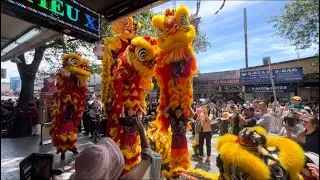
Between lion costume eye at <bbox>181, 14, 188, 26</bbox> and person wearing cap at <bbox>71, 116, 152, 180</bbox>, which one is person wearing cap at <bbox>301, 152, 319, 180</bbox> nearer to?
person wearing cap at <bbox>71, 116, 152, 180</bbox>

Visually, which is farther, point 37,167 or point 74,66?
point 74,66

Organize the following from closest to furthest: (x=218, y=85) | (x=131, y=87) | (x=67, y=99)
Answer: (x=131, y=87) < (x=67, y=99) < (x=218, y=85)

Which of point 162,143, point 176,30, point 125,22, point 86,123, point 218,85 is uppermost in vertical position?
point 125,22

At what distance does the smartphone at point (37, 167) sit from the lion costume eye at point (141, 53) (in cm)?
233

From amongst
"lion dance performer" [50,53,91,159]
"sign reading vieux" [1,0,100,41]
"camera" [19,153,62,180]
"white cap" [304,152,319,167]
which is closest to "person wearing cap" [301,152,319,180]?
"white cap" [304,152,319,167]

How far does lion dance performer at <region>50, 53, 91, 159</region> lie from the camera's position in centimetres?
623

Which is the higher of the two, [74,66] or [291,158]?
[74,66]

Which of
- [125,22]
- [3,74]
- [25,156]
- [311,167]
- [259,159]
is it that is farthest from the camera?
[25,156]

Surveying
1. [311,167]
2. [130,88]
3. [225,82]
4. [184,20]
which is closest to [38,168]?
[311,167]

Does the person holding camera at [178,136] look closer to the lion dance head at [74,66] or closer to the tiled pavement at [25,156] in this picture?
the tiled pavement at [25,156]

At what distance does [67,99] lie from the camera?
20.4 feet

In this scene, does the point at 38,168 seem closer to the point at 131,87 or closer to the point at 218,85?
the point at 131,87

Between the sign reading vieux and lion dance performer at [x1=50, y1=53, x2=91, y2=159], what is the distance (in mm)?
2757

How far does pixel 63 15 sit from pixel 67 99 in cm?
345
